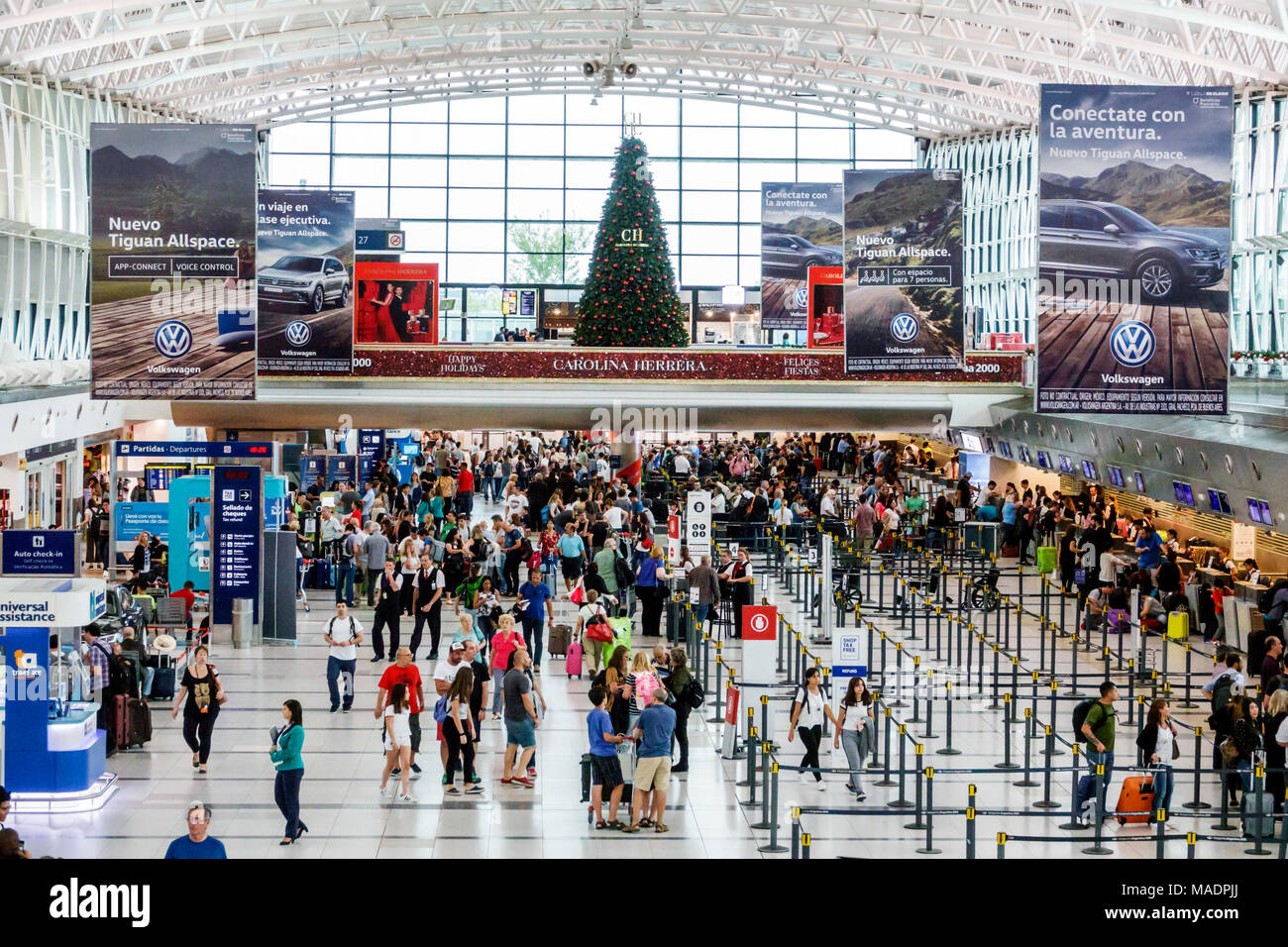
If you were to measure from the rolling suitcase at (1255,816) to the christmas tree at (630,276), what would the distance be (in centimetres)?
2415

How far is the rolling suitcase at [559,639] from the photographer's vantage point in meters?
18.5

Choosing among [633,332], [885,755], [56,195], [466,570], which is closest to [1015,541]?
[633,332]

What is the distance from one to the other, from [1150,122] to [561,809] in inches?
288

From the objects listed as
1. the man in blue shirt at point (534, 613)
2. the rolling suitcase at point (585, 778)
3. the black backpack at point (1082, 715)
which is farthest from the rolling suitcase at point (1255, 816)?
the man in blue shirt at point (534, 613)

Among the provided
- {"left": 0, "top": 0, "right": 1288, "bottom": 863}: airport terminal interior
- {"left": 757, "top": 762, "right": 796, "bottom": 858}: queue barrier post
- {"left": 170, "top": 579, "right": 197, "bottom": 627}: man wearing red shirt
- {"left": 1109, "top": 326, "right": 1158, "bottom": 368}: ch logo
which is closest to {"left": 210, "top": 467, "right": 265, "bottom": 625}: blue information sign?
{"left": 0, "top": 0, "right": 1288, "bottom": 863}: airport terminal interior

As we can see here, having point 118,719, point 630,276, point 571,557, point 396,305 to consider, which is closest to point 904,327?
point 571,557

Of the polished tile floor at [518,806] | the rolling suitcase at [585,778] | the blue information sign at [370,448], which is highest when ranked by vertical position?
the blue information sign at [370,448]

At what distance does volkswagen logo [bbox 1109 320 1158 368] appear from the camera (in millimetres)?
13328

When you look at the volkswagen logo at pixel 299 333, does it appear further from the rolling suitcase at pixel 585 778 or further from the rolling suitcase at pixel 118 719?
the rolling suitcase at pixel 585 778

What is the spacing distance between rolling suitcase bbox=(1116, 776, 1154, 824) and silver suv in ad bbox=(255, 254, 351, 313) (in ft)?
46.2

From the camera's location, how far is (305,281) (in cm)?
2255

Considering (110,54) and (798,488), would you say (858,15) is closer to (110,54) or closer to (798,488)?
(798,488)

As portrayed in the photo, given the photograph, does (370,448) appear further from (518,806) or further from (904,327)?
(518,806)

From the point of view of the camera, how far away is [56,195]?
3375cm
